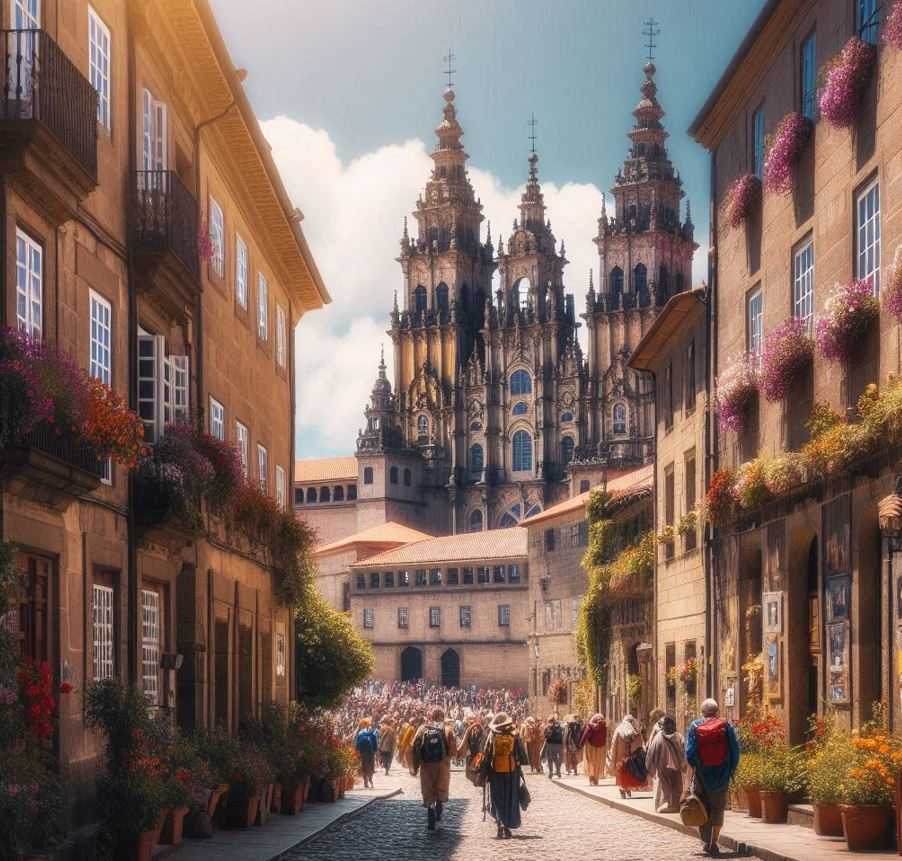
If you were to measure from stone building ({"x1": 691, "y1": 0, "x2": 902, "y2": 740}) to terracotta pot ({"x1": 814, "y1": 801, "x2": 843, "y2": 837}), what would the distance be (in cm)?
117

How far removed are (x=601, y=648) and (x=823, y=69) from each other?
31.0 metres

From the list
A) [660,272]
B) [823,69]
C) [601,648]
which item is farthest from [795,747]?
[660,272]

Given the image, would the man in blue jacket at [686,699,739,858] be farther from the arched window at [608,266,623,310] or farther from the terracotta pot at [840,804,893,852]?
the arched window at [608,266,623,310]

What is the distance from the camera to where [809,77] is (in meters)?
24.0

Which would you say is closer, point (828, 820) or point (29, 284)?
point (29, 284)

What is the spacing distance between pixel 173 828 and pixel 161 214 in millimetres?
6437

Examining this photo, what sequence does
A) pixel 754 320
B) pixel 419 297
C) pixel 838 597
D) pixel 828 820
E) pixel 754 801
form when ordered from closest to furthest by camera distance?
pixel 828 820 → pixel 838 597 → pixel 754 801 → pixel 754 320 → pixel 419 297

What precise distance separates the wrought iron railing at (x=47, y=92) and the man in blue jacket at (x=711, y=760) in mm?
8446

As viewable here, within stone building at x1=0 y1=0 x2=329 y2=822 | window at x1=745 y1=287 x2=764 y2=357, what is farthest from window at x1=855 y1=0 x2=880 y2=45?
stone building at x1=0 y1=0 x2=329 y2=822

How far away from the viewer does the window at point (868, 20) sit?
2061 cm

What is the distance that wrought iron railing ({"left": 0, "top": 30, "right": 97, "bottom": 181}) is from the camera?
47.0 feet

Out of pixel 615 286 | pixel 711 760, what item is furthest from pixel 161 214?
pixel 615 286

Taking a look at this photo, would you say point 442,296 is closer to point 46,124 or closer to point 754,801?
point 754,801

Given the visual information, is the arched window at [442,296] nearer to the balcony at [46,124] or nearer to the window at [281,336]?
the window at [281,336]
